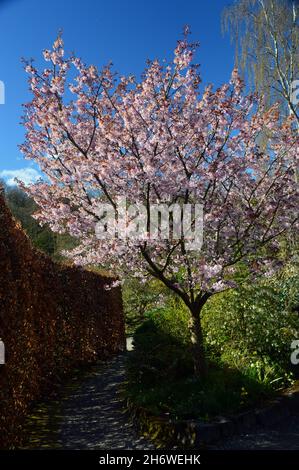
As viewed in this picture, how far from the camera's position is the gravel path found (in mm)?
5062

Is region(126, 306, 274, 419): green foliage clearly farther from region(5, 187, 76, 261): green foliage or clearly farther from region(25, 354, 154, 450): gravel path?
region(5, 187, 76, 261): green foliage

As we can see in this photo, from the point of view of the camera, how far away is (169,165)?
5438 mm

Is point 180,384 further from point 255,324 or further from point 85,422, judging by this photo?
point 255,324

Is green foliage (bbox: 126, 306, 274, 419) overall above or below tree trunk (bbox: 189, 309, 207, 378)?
below

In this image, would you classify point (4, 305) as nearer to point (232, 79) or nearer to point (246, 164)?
point (246, 164)

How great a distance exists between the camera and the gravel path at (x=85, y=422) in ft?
16.6

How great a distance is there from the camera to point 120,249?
5352mm

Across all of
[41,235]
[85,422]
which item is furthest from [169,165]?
[41,235]

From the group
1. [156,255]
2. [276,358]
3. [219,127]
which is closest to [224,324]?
[276,358]

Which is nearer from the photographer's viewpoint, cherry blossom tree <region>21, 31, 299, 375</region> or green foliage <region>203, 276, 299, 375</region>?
cherry blossom tree <region>21, 31, 299, 375</region>

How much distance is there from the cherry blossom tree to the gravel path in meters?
1.33

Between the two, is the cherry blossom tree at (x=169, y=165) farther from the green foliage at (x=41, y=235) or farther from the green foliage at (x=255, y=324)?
the green foliage at (x=41, y=235)

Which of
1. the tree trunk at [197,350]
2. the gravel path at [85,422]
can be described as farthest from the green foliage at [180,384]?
the gravel path at [85,422]

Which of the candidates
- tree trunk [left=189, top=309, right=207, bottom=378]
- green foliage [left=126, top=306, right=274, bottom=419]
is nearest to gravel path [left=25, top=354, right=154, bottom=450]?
green foliage [left=126, top=306, right=274, bottom=419]
